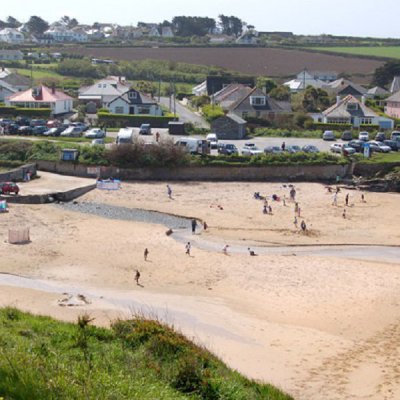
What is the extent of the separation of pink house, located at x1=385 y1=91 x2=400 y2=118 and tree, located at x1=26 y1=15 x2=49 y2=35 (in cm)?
11018

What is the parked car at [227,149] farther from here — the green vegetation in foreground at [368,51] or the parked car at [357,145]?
the green vegetation in foreground at [368,51]

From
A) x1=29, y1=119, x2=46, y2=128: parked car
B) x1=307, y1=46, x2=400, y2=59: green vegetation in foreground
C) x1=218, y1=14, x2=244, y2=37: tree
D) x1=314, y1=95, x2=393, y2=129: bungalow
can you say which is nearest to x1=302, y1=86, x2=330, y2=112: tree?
x1=314, y1=95, x2=393, y2=129: bungalow

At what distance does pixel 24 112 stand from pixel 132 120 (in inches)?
296

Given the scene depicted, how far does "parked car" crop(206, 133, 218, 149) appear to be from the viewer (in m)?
44.1

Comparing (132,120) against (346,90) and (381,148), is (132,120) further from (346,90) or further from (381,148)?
(346,90)

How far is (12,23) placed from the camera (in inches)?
7165

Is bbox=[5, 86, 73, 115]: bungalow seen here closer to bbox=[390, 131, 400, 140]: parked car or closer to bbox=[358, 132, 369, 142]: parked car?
bbox=[358, 132, 369, 142]: parked car

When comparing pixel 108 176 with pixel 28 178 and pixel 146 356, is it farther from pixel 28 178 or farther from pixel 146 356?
pixel 146 356

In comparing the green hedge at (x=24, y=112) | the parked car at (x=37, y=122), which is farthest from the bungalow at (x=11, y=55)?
the parked car at (x=37, y=122)

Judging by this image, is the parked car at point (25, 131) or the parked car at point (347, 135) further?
the parked car at point (347, 135)

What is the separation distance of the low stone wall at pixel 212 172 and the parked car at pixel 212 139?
3.63 meters

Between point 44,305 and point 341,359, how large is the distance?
25.7 feet

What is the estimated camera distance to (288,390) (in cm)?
1602

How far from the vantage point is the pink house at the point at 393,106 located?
61.4 metres
